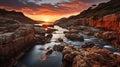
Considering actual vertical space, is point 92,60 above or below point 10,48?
below

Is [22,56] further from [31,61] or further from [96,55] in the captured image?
[96,55]

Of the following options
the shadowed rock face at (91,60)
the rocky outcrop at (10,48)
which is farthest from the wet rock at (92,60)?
the rocky outcrop at (10,48)

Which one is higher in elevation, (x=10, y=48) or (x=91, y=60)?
(x=10, y=48)

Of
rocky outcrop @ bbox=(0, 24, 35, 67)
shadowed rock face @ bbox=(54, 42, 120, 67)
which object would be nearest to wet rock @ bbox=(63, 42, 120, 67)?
shadowed rock face @ bbox=(54, 42, 120, 67)

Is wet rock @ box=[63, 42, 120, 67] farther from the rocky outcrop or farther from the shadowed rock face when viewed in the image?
the rocky outcrop

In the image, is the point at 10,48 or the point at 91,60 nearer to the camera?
the point at 91,60

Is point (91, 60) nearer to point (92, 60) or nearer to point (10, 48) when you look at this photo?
point (92, 60)

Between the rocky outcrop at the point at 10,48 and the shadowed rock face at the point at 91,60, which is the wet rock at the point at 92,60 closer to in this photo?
the shadowed rock face at the point at 91,60

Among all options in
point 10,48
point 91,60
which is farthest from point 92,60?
point 10,48

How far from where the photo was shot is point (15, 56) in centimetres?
2591

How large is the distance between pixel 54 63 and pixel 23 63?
5.48m

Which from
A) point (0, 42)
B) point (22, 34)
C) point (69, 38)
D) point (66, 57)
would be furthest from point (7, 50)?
point (69, 38)

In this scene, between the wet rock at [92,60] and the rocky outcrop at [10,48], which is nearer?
the wet rock at [92,60]

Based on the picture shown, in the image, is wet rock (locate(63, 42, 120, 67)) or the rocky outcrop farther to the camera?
the rocky outcrop
